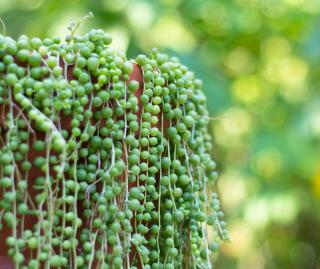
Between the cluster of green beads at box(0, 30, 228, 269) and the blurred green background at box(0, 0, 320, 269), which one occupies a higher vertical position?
the blurred green background at box(0, 0, 320, 269)

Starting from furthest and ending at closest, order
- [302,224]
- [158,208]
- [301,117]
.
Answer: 1. [302,224]
2. [301,117]
3. [158,208]

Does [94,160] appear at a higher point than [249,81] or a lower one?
lower

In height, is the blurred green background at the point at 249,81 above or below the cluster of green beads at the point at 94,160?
above

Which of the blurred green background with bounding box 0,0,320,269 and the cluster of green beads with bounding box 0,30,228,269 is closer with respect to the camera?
the cluster of green beads with bounding box 0,30,228,269

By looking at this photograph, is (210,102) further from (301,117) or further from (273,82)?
(273,82)

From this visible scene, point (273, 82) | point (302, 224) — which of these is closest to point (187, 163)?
point (273, 82)
